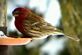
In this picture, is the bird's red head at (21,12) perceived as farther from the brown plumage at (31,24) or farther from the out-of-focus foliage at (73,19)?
the out-of-focus foliage at (73,19)

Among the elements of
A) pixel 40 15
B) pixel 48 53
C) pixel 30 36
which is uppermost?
pixel 40 15

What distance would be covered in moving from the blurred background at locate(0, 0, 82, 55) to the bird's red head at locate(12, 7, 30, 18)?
2 centimetres

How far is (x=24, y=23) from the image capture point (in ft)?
5.00

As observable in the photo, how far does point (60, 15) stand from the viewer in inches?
60.4

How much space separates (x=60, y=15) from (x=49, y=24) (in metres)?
0.09

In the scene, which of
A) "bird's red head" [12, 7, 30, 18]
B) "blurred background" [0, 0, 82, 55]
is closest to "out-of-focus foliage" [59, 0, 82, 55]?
"blurred background" [0, 0, 82, 55]

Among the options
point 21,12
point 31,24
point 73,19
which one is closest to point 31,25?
point 31,24

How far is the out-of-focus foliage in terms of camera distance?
1515mm

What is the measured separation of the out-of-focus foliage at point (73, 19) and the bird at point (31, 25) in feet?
0.25

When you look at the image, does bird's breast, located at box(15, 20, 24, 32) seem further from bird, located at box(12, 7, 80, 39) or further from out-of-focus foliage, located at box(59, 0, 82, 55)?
out-of-focus foliage, located at box(59, 0, 82, 55)

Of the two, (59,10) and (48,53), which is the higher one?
(59,10)

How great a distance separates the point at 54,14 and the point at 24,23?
203 millimetres

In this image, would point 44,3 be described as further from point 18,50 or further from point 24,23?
point 18,50

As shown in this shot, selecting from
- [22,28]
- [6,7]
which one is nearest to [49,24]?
[22,28]
